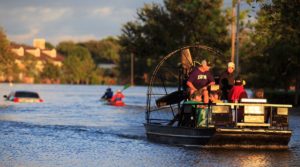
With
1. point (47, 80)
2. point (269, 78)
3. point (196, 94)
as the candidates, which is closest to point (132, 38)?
point (269, 78)

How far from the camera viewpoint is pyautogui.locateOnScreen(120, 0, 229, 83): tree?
72.3m

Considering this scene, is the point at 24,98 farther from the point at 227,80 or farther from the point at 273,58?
the point at 227,80

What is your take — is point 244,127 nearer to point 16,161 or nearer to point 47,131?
point 16,161

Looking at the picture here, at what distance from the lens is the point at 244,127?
22.6 m

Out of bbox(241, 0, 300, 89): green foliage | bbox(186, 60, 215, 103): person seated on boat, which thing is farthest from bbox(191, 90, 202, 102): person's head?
bbox(241, 0, 300, 89): green foliage

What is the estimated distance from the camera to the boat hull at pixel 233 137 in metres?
22.2

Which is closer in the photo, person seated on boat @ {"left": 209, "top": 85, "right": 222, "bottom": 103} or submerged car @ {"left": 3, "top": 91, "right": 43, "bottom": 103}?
person seated on boat @ {"left": 209, "top": 85, "right": 222, "bottom": 103}

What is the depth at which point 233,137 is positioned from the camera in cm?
2236

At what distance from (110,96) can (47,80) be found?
134658mm

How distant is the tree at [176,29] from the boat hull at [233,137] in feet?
156

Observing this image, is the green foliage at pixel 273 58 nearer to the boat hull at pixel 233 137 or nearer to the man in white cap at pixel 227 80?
the man in white cap at pixel 227 80

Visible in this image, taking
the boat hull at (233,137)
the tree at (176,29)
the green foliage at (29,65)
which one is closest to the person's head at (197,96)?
the boat hull at (233,137)

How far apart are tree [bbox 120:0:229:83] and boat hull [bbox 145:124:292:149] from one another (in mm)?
47624

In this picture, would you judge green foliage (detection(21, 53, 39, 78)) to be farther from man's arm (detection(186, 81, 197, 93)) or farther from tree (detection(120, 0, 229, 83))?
man's arm (detection(186, 81, 197, 93))
